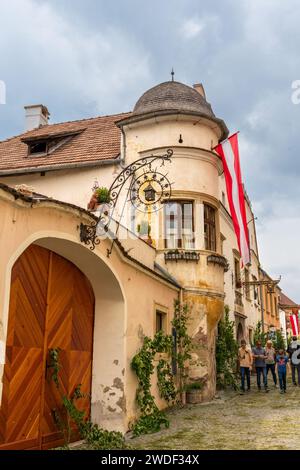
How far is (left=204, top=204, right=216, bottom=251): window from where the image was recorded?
14.5m

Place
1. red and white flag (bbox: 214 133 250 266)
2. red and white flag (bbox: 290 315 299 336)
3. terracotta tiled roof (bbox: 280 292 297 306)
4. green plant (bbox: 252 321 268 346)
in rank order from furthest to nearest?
terracotta tiled roof (bbox: 280 292 297 306) → red and white flag (bbox: 290 315 299 336) → green plant (bbox: 252 321 268 346) → red and white flag (bbox: 214 133 250 266)

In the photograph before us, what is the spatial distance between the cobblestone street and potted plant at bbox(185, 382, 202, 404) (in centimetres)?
35

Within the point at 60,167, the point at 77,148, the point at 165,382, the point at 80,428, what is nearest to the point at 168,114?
the point at 60,167

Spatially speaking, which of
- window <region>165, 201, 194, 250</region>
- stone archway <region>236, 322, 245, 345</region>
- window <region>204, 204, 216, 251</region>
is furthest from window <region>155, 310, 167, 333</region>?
stone archway <region>236, 322, 245, 345</region>

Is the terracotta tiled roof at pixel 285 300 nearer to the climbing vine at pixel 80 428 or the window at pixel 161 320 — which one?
the window at pixel 161 320

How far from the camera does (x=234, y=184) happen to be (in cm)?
1320

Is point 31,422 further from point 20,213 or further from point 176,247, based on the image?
point 176,247

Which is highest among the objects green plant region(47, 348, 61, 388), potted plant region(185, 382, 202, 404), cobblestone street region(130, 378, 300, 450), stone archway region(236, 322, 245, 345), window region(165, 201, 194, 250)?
window region(165, 201, 194, 250)

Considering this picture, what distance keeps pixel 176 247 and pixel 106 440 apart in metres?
6.98

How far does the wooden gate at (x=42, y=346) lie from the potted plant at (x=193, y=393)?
17.1ft

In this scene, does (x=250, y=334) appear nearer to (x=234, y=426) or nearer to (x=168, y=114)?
(x=168, y=114)

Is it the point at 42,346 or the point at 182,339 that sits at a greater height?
the point at 182,339

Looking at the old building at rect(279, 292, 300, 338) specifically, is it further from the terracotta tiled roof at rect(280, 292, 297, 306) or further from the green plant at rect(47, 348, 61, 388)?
the green plant at rect(47, 348, 61, 388)

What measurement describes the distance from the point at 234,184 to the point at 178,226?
2.04 meters
